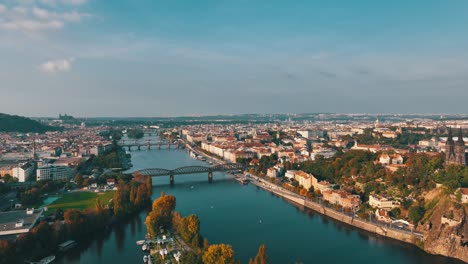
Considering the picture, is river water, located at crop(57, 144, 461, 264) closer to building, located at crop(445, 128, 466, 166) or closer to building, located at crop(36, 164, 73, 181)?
building, located at crop(445, 128, 466, 166)

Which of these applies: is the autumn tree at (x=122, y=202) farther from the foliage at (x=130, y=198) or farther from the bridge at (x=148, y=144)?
the bridge at (x=148, y=144)

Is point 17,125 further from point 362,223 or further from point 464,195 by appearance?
point 464,195

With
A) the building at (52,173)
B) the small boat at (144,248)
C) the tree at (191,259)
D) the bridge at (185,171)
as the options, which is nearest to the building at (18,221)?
the small boat at (144,248)

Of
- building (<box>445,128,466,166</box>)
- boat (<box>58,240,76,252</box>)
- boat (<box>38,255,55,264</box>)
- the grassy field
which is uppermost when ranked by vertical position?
building (<box>445,128,466,166</box>)

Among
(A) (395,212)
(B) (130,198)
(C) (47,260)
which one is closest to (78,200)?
(B) (130,198)

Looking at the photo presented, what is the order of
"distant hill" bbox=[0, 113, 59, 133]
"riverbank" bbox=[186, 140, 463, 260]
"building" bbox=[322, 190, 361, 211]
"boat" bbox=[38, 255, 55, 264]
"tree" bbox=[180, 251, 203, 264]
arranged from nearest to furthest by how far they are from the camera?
"tree" bbox=[180, 251, 203, 264] → "boat" bbox=[38, 255, 55, 264] → "riverbank" bbox=[186, 140, 463, 260] → "building" bbox=[322, 190, 361, 211] → "distant hill" bbox=[0, 113, 59, 133]

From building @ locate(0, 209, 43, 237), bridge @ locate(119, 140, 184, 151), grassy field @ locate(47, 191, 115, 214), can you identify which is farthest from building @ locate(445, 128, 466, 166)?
bridge @ locate(119, 140, 184, 151)
